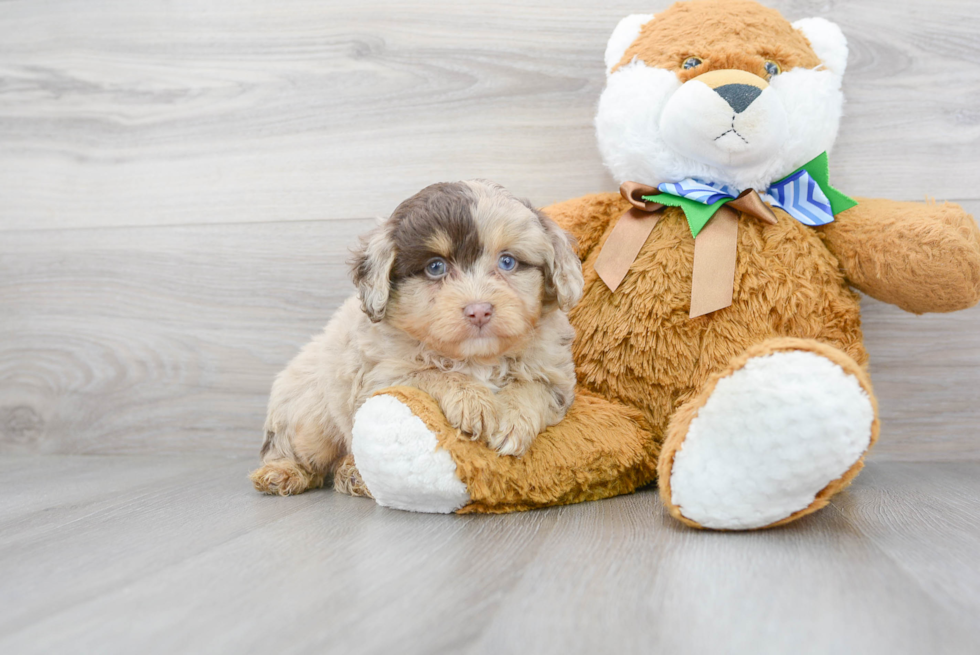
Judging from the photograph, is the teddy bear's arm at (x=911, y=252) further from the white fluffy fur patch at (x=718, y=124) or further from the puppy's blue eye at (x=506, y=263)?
the puppy's blue eye at (x=506, y=263)

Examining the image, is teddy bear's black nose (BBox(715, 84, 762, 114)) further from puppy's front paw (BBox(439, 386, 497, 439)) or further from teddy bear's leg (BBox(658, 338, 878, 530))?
puppy's front paw (BBox(439, 386, 497, 439))

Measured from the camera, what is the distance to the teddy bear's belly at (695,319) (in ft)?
5.33

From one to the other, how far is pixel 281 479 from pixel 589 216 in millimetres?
1020

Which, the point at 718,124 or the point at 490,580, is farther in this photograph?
the point at 718,124

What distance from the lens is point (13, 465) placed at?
7.39 ft

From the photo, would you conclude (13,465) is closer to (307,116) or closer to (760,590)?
(307,116)

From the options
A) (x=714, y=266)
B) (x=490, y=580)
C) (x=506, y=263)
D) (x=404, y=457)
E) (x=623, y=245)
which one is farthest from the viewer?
(x=623, y=245)

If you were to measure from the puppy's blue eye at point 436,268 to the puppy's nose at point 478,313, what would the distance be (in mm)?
120

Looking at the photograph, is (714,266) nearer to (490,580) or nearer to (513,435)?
(513,435)

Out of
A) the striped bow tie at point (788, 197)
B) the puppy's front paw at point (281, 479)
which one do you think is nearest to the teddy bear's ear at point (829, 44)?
the striped bow tie at point (788, 197)

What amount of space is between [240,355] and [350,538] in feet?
3.90

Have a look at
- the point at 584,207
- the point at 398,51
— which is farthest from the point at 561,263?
the point at 398,51

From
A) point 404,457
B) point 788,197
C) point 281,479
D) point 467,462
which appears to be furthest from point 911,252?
point 281,479

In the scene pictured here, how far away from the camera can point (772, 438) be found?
1157mm
